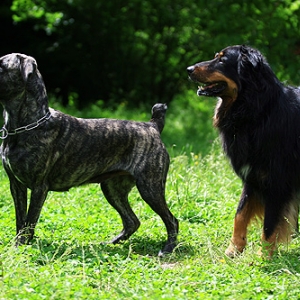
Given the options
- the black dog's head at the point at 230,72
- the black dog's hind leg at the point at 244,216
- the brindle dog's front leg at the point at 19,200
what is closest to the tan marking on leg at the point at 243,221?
the black dog's hind leg at the point at 244,216

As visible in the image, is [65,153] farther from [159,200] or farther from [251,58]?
[251,58]

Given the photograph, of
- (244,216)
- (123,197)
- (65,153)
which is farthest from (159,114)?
(244,216)

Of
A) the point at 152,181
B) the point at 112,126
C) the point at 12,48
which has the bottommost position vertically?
the point at 12,48

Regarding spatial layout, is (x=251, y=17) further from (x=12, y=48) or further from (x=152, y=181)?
(x=152, y=181)

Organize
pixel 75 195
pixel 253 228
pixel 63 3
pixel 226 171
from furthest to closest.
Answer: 1. pixel 63 3
2. pixel 226 171
3. pixel 75 195
4. pixel 253 228

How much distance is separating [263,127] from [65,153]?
1850 millimetres

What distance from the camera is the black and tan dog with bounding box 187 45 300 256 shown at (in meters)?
5.83

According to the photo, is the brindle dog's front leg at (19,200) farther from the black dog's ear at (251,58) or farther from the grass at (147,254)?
the black dog's ear at (251,58)

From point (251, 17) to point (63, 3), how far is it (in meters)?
5.37

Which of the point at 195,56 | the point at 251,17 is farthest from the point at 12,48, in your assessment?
the point at 251,17

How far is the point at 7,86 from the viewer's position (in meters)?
5.70

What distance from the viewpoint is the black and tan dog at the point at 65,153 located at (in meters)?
5.75

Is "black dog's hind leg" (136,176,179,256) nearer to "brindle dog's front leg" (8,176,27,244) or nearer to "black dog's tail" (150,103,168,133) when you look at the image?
"black dog's tail" (150,103,168,133)

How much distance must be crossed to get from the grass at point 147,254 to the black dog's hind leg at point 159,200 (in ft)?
0.39
